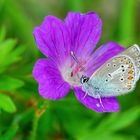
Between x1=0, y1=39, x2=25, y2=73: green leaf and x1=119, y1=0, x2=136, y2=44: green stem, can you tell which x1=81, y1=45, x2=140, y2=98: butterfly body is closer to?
x1=0, y1=39, x2=25, y2=73: green leaf

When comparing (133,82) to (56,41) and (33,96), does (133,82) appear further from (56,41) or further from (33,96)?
(33,96)

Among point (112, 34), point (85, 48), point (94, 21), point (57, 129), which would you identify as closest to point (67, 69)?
point (85, 48)

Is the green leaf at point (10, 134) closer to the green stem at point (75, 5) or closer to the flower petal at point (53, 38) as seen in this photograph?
the flower petal at point (53, 38)

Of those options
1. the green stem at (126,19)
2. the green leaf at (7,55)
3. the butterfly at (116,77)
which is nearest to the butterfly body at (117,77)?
the butterfly at (116,77)

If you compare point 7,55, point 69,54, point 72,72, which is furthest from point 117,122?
point 7,55

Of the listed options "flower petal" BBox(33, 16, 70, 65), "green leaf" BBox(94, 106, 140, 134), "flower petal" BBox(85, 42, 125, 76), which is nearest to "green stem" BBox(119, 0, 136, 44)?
"green leaf" BBox(94, 106, 140, 134)

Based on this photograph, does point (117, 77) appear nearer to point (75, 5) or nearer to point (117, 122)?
point (117, 122)
